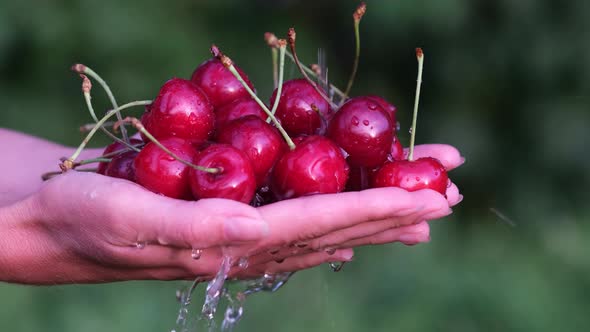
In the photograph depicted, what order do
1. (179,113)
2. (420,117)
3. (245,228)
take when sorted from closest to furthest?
(245,228)
(179,113)
(420,117)

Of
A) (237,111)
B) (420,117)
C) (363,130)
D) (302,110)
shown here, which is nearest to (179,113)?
(237,111)

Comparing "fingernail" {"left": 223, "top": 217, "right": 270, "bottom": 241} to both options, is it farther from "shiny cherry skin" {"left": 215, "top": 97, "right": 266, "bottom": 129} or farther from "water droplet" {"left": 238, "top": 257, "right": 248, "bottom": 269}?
"shiny cherry skin" {"left": 215, "top": 97, "right": 266, "bottom": 129}

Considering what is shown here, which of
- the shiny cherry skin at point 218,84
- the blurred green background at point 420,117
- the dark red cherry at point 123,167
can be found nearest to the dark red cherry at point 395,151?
the shiny cherry skin at point 218,84

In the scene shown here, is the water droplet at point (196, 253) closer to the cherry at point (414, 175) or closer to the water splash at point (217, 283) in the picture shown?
the water splash at point (217, 283)

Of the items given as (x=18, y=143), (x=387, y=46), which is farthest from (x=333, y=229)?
(x=387, y=46)

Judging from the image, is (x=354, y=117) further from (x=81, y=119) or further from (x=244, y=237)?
(x=81, y=119)

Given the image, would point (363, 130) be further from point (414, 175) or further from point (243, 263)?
point (243, 263)
